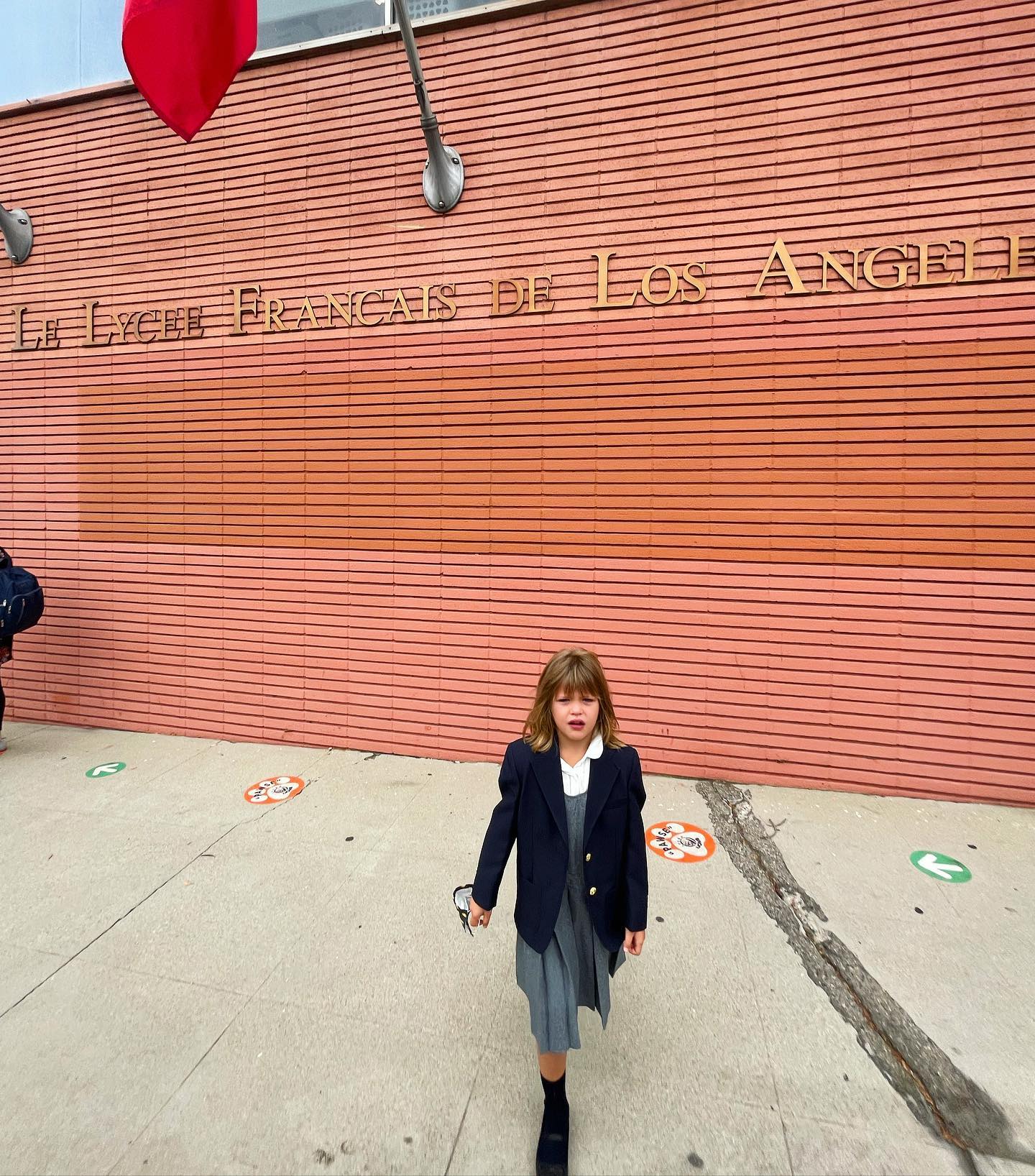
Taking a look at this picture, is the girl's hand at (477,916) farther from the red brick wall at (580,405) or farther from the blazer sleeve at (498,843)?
the red brick wall at (580,405)

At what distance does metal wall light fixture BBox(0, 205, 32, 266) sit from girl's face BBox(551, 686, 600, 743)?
687 centimetres

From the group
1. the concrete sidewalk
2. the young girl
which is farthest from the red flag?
the concrete sidewalk

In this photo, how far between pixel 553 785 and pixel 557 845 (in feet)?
0.62

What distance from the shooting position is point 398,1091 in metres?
1.93

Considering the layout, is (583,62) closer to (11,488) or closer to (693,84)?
(693,84)

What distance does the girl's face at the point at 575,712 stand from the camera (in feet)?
5.49

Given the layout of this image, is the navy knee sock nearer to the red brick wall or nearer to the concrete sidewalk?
the concrete sidewalk

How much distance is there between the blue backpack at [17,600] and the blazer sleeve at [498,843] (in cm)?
470

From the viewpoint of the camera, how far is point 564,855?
173 centimetres

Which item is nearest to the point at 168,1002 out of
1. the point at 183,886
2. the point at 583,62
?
the point at 183,886

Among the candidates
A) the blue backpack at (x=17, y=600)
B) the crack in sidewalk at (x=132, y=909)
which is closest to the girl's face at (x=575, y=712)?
the crack in sidewalk at (x=132, y=909)

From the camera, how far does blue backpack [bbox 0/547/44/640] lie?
175 inches

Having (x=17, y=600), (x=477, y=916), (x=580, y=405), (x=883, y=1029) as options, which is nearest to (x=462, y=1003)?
(x=477, y=916)

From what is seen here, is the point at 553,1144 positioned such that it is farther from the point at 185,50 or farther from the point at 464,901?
the point at 185,50
